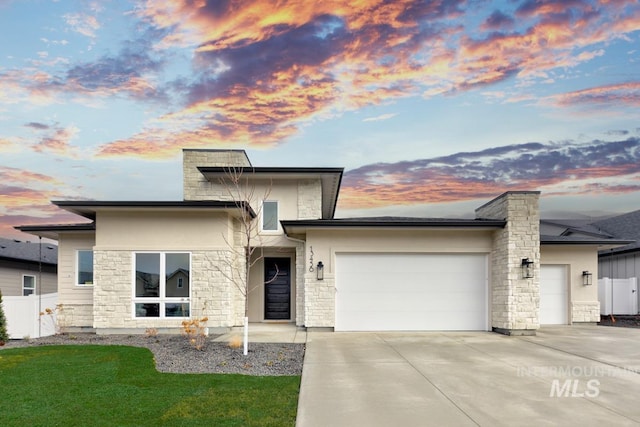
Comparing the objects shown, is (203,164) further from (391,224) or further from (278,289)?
(391,224)

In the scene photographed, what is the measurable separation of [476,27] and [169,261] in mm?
11441

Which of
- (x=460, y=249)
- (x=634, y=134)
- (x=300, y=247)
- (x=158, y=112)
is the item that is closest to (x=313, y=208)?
(x=300, y=247)

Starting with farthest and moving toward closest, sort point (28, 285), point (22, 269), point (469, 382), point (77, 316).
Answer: point (28, 285) < point (22, 269) < point (77, 316) < point (469, 382)

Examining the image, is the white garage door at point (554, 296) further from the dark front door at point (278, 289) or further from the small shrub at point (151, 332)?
the small shrub at point (151, 332)

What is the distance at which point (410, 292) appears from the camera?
14.8 metres

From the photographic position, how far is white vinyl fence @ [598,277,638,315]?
2070cm

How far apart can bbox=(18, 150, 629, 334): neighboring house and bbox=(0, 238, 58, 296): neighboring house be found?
19.5 feet

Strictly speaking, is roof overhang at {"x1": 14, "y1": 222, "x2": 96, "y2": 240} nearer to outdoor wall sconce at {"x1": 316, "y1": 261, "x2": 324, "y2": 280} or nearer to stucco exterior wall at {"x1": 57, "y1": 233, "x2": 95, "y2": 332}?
stucco exterior wall at {"x1": 57, "y1": 233, "x2": 95, "y2": 332}

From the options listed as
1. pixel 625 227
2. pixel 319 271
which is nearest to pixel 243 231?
pixel 319 271

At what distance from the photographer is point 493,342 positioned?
1212 cm

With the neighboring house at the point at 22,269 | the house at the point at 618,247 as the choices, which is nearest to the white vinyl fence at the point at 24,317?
the neighboring house at the point at 22,269

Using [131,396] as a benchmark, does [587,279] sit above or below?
above

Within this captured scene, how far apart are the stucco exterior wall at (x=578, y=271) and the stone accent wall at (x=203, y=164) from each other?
11962 mm

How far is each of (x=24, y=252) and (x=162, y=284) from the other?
1215 centimetres
